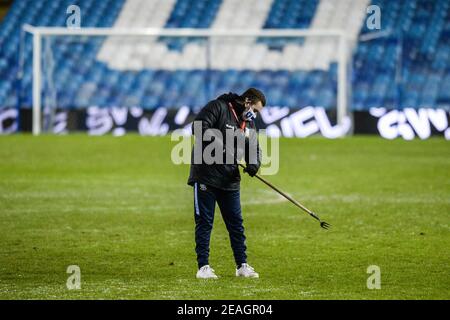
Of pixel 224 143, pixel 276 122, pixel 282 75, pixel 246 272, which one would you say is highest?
pixel 282 75

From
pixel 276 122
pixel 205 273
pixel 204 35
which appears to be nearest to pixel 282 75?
pixel 276 122

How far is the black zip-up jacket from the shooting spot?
408 inches

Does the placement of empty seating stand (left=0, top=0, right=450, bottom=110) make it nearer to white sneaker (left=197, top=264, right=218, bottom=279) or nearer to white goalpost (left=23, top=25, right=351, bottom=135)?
white goalpost (left=23, top=25, right=351, bottom=135)

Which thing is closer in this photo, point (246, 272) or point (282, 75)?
point (246, 272)

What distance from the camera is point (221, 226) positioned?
15.2 metres

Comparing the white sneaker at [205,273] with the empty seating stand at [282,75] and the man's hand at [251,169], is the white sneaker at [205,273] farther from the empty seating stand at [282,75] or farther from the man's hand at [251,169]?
the empty seating stand at [282,75]

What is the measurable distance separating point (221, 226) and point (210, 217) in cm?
461

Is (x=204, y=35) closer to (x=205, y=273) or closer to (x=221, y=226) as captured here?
(x=221, y=226)

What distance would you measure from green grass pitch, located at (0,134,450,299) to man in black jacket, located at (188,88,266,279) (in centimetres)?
42

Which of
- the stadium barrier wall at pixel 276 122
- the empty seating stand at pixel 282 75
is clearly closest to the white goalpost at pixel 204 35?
the empty seating stand at pixel 282 75

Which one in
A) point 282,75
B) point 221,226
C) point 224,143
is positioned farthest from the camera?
point 282,75

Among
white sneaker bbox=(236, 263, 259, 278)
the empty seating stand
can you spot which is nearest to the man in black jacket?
white sneaker bbox=(236, 263, 259, 278)

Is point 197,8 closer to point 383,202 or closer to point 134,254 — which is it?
point 383,202

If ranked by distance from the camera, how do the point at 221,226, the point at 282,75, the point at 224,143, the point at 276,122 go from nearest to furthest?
the point at 224,143
the point at 221,226
the point at 276,122
the point at 282,75
